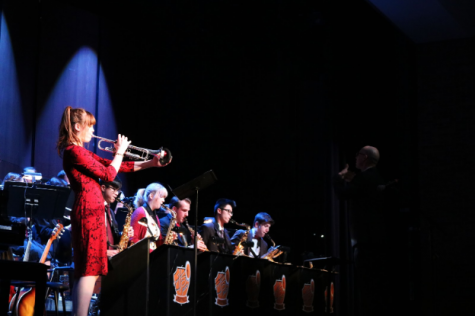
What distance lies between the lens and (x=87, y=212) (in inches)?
135

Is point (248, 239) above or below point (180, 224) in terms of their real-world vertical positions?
below

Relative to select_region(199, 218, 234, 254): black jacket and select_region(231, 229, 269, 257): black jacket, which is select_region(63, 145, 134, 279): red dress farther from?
select_region(231, 229, 269, 257): black jacket

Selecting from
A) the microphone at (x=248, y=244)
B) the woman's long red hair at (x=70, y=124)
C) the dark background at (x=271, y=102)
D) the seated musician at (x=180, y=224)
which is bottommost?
the microphone at (x=248, y=244)

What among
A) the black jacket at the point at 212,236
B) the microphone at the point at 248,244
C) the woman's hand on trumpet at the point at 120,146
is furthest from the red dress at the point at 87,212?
the microphone at the point at 248,244

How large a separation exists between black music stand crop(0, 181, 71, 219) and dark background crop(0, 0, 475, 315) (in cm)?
323

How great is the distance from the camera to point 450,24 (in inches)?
314

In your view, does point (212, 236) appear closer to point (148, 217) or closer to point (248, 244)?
point (248, 244)

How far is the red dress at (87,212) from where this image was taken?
3406 millimetres

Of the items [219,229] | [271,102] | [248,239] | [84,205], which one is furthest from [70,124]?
[271,102]

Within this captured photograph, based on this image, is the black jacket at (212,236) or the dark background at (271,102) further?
the dark background at (271,102)

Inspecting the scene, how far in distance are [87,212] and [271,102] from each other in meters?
8.54

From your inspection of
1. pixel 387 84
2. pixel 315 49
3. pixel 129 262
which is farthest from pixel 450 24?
pixel 129 262

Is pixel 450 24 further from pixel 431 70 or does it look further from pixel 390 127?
pixel 390 127

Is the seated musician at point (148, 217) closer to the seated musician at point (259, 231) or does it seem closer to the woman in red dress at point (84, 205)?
the woman in red dress at point (84, 205)
